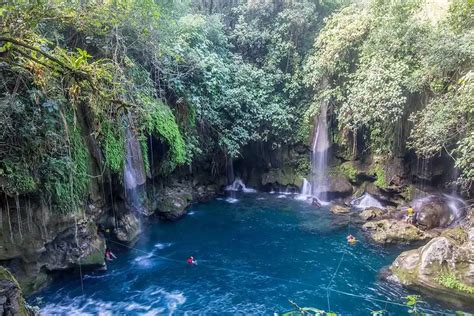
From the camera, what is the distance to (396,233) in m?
→ 12.1

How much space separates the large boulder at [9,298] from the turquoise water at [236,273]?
2750 millimetres

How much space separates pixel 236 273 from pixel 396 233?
5.53 metres

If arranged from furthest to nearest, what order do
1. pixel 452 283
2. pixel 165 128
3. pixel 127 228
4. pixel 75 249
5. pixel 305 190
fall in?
pixel 305 190 → pixel 165 128 → pixel 127 228 → pixel 75 249 → pixel 452 283

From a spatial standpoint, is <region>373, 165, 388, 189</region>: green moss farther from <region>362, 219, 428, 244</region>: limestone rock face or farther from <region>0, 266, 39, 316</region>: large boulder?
<region>0, 266, 39, 316</region>: large boulder

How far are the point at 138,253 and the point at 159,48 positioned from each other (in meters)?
6.48

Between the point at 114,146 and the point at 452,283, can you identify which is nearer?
the point at 452,283

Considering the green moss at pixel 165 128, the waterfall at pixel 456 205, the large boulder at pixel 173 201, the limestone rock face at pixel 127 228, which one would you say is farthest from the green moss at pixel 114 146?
the waterfall at pixel 456 205

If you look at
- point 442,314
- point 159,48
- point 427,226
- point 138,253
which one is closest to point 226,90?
point 159,48

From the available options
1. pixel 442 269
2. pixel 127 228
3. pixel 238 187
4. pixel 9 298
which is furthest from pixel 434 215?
pixel 9 298

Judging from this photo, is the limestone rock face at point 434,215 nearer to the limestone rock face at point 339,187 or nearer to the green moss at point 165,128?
the limestone rock face at point 339,187

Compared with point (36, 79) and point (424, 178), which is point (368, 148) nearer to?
point (424, 178)

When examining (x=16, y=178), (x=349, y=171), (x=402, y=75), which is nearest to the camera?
(x=16, y=178)

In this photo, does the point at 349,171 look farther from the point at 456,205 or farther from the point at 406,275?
the point at 406,275

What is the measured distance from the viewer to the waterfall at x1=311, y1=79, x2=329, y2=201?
16766 millimetres
